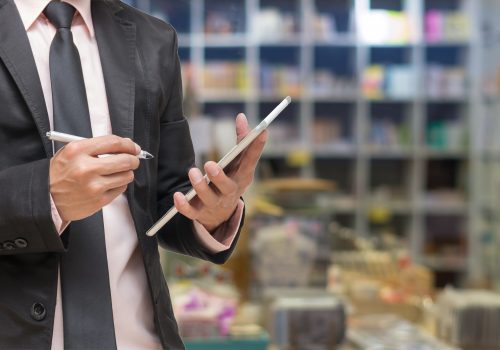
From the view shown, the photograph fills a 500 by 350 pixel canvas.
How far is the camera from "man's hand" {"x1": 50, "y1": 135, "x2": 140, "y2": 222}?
103 centimetres

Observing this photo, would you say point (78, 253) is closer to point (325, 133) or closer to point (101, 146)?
point (101, 146)

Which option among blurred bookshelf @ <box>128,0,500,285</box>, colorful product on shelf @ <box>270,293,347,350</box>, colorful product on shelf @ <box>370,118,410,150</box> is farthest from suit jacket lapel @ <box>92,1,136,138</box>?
colorful product on shelf @ <box>370,118,410,150</box>

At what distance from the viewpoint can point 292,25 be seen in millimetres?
7621

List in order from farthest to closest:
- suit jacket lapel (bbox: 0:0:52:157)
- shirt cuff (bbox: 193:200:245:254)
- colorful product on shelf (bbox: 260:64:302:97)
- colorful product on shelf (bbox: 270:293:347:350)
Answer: colorful product on shelf (bbox: 260:64:302:97) → colorful product on shelf (bbox: 270:293:347:350) → shirt cuff (bbox: 193:200:245:254) → suit jacket lapel (bbox: 0:0:52:157)

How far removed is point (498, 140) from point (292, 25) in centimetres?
211

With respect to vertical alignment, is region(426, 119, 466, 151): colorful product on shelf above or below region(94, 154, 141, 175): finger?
below

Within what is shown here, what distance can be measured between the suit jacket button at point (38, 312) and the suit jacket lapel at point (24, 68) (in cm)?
20

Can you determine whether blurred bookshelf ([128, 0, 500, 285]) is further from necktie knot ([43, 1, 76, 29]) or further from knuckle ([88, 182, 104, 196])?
knuckle ([88, 182, 104, 196])

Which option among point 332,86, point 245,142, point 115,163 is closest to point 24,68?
point 115,163

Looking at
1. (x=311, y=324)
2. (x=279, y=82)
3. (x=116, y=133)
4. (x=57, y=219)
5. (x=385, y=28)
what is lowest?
(x=311, y=324)

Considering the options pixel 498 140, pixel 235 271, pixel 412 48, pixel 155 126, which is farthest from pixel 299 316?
pixel 412 48

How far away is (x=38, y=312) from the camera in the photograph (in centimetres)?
110

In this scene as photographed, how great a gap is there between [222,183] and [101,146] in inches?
7.8

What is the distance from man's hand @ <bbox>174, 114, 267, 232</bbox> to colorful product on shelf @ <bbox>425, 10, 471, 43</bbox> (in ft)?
22.0
